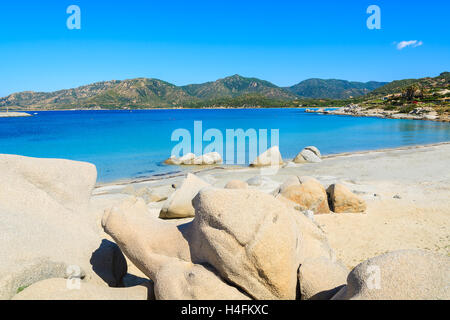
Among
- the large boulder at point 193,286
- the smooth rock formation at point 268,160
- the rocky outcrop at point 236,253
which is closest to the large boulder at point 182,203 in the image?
the rocky outcrop at point 236,253

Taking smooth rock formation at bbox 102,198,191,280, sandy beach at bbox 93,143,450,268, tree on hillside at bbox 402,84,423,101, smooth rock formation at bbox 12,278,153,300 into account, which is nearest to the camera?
smooth rock formation at bbox 12,278,153,300

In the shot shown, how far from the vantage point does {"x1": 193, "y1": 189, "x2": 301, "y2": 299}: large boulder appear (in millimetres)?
4219

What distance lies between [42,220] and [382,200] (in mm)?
12216

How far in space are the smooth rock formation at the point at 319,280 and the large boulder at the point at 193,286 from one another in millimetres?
931

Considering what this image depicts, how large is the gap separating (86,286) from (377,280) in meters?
3.99

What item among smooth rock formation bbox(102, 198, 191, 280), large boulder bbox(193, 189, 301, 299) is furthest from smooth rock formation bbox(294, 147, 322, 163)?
large boulder bbox(193, 189, 301, 299)

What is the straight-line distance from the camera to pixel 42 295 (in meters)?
4.17

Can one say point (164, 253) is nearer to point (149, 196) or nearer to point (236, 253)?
point (236, 253)

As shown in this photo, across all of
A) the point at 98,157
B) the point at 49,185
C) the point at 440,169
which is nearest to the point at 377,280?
the point at 49,185

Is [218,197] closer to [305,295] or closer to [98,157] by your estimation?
[305,295]

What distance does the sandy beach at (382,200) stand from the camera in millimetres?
8734

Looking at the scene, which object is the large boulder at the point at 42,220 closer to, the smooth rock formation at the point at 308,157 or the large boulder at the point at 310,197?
the large boulder at the point at 310,197

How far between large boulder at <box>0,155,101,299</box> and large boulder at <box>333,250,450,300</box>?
4.53m

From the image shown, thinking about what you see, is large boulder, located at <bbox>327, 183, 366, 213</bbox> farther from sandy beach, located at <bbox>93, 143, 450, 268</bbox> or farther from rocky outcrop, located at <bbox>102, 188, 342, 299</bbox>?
rocky outcrop, located at <bbox>102, 188, 342, 299</bbox>
